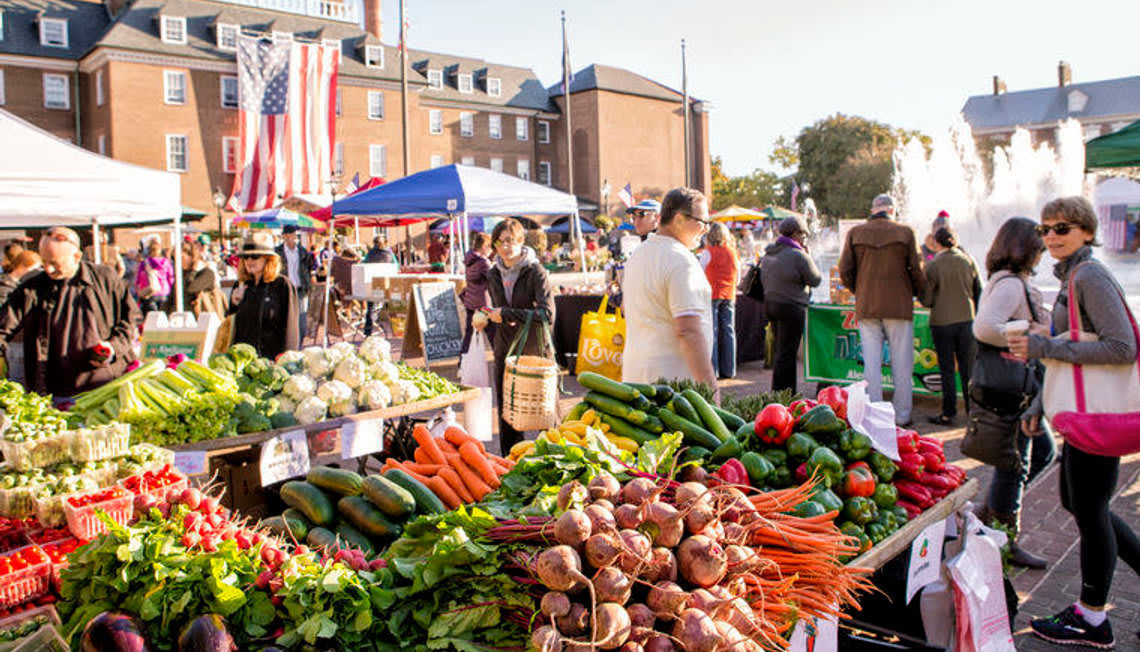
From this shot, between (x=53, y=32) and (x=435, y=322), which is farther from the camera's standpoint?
(x=53, y=32)

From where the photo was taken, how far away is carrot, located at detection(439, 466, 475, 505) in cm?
322

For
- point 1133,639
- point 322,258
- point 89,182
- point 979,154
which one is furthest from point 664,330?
point 979,154

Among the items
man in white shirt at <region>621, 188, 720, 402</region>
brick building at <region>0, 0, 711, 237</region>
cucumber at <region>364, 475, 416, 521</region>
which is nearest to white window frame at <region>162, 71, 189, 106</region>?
brick building at <region>0, 0, 711, 237</region>

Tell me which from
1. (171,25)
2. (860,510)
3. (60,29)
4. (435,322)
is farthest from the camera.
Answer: (60,29)

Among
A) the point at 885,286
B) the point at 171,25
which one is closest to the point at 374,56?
the point at 171,25

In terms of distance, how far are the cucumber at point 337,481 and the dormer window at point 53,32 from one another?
148 ft

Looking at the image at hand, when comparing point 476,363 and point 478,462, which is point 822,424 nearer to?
point 478,462

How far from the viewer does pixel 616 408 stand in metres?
3.52

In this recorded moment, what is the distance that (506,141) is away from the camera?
52.6 meters

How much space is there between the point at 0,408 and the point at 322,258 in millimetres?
15587

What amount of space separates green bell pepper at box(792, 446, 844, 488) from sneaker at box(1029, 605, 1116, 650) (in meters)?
1.57

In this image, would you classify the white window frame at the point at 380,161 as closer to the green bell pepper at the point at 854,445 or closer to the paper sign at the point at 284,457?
the paper sign at the point at 284,457

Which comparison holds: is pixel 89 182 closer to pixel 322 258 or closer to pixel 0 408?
pixel 0 408

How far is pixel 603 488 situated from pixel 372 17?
168ft
